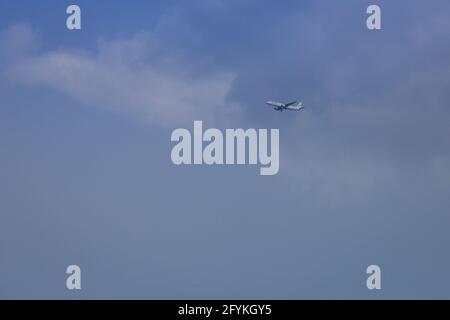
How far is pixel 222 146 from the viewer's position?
28797 millimetres

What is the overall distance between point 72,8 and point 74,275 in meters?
6.49
